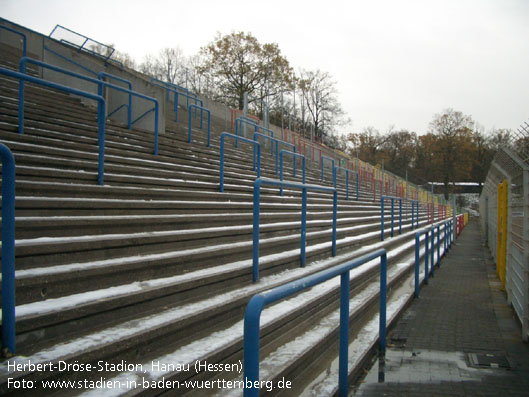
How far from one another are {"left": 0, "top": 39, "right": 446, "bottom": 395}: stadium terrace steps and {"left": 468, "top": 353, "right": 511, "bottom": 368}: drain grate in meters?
1.06

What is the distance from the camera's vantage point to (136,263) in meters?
3.05

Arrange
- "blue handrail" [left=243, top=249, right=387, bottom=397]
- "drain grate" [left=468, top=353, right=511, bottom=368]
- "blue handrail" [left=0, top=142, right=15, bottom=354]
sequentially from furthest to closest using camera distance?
"drain grate" [left=468, top=353, right=511, bottom=368] → "blue handrail" [left=0, top=142, right=15, bottom=354] → "blue handrail" [left=243, top=249, right=387, bottom=397]

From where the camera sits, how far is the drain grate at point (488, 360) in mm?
3583

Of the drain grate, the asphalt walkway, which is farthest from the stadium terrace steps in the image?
the drain grate

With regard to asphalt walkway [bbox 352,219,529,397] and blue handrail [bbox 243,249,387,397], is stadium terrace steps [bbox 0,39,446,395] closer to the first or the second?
blue handrail [bbox 243,249,387,397]

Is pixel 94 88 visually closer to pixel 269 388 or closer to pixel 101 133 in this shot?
pixel 101 133

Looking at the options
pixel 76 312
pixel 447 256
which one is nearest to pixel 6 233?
pixel 76 312

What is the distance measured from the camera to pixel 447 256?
37.9 feet

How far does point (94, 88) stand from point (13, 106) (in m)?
3.16

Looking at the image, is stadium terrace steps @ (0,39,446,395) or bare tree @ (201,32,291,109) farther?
bare tree @ (201,32,291,109)

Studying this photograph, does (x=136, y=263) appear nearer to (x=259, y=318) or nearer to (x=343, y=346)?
(x=343, y=346)

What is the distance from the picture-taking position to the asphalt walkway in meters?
3.12

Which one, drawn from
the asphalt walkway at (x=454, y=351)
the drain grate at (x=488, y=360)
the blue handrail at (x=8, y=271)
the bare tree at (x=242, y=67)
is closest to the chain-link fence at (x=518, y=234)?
the asphalt walkway at (x=454, y=351)

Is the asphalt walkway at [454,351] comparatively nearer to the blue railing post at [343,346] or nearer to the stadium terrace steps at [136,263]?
the blue railing post at [343,346]
